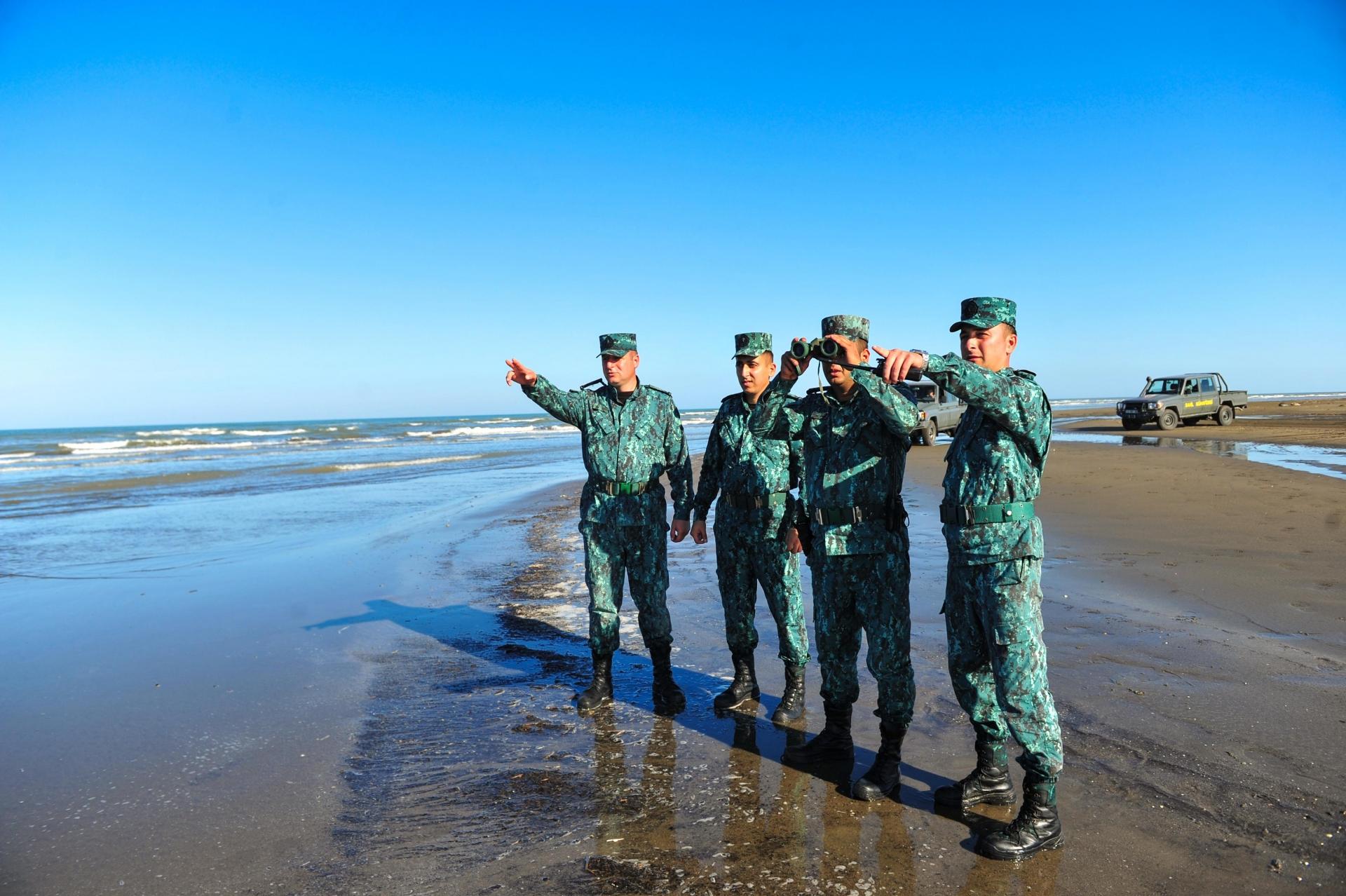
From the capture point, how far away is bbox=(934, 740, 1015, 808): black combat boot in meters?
3.22

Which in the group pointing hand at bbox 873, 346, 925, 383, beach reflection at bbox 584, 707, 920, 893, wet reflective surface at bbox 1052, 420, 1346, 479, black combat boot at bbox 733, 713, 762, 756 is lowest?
black combat boot at bbox 733, 713, 762, 756

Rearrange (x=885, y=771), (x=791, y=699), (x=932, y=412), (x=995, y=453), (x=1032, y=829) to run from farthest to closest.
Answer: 1. (x=932, y=412)
2. (x=791, y=699)
3. (x=885, y=771)
4. (x=995, y=453)
5. (x=1032, y=829)

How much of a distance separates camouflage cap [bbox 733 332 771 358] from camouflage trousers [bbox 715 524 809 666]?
100 centimetres

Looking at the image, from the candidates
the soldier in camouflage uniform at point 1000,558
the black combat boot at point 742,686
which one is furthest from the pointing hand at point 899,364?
the black combat boot at point 742,686

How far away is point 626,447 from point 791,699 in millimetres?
1745

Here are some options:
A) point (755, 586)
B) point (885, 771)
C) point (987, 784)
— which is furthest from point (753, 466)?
point (987, 784)

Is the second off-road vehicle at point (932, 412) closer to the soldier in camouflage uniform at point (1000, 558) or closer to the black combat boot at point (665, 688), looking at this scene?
the black combat boot at point (665, 688)

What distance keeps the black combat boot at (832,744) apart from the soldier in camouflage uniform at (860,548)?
10 cm

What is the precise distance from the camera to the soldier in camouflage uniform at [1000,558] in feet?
9.36

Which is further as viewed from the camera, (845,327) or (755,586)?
(755,586)

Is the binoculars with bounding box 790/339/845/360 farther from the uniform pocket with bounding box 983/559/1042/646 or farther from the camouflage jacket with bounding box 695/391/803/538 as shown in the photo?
the uniform pocket with bounding box 983/559/1042/646

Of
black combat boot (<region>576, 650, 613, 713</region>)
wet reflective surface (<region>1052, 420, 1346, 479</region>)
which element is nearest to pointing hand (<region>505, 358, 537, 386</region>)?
black combat boot (<region>576, 650, 613, 713</region>)

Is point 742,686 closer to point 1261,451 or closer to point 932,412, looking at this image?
point 1261,451

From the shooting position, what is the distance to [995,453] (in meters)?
3.01
